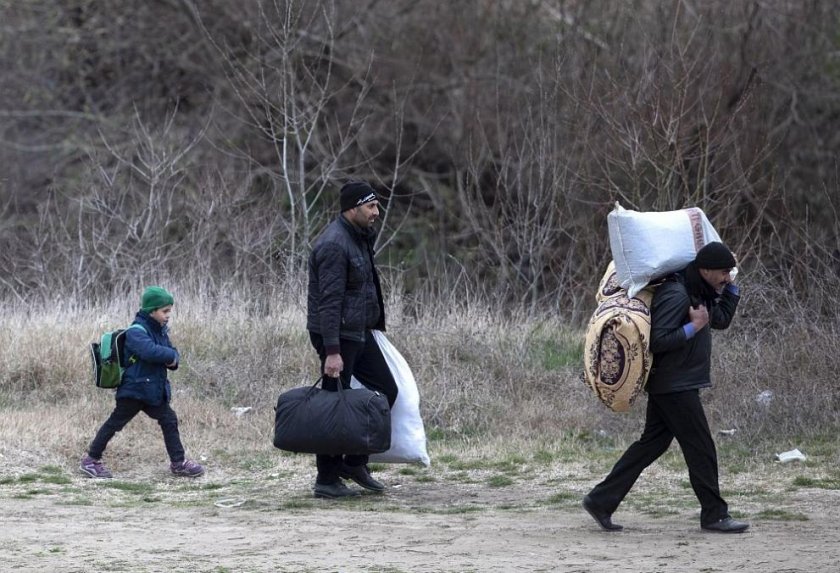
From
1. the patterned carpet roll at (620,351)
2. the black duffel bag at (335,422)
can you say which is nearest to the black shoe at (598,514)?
the patterned carpet roll at (620,351)

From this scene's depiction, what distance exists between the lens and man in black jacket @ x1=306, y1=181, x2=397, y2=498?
731 centimetres

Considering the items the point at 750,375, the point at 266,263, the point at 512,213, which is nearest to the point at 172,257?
the point at 266,263

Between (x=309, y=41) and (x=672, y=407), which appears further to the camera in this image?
(x=309, y=41)

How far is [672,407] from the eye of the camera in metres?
6.38

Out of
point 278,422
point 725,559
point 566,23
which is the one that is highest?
point 566,23

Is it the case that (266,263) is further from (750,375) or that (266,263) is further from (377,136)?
(377,136)

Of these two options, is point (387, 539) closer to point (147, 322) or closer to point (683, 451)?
point (683, 451)

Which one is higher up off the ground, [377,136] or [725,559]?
[377,136]

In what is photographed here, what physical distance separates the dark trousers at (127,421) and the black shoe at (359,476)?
1424mm

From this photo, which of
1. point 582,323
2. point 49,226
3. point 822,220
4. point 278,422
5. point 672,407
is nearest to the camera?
point 672,407

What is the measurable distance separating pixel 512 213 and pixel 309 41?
239 inches

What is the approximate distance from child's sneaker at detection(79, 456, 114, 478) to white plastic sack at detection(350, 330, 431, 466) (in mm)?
2032

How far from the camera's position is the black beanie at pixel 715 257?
6.22m

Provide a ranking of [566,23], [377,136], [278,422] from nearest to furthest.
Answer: [278,422] → [566,23] → [377,136]
